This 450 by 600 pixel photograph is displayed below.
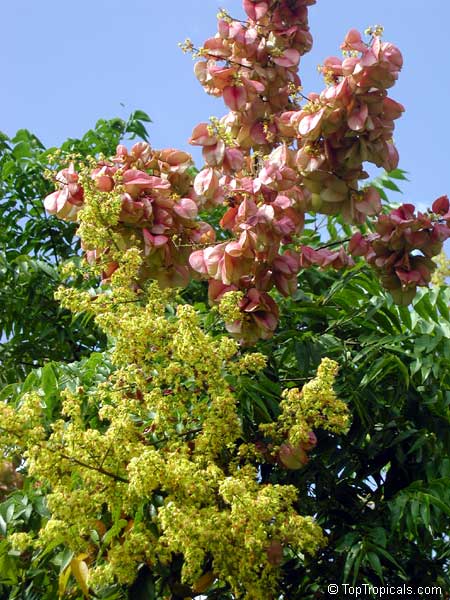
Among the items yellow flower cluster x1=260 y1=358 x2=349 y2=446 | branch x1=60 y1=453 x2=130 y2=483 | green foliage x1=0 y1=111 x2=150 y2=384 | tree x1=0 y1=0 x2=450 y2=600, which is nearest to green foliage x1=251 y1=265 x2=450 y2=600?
tree x1=0 y1=0 x2=450 y2=600

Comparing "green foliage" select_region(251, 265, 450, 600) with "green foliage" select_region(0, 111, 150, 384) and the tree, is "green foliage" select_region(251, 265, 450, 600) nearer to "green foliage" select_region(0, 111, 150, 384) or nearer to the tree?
the tree

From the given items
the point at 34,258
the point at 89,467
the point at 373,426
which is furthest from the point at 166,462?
the point at 34,258

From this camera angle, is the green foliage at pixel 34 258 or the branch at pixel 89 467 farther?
the green foliage at pixel 34 258

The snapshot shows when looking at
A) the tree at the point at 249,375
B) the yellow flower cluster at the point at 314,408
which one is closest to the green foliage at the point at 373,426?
the tree at the point at 249,375

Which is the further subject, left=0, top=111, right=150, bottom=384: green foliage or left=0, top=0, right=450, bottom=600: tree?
left=0, top=111, right=150, bottom=384: green foliage

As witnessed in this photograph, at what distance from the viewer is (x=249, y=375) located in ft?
9.43

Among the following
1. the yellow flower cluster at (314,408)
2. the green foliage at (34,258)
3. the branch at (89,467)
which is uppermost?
the green foliage at (34,258)

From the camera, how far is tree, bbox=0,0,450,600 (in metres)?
2.35

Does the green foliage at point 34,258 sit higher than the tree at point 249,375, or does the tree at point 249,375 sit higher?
the green foliage at point 34,258

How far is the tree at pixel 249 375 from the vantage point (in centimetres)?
235

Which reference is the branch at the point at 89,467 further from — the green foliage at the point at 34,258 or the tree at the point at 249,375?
the green foliage at the point at 34,258

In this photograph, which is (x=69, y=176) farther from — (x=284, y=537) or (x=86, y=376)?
(x=284, y=537)

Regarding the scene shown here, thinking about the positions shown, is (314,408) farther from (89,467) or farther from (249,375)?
(89,467)

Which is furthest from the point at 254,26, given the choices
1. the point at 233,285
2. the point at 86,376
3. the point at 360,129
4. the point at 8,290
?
the point at 8,290
